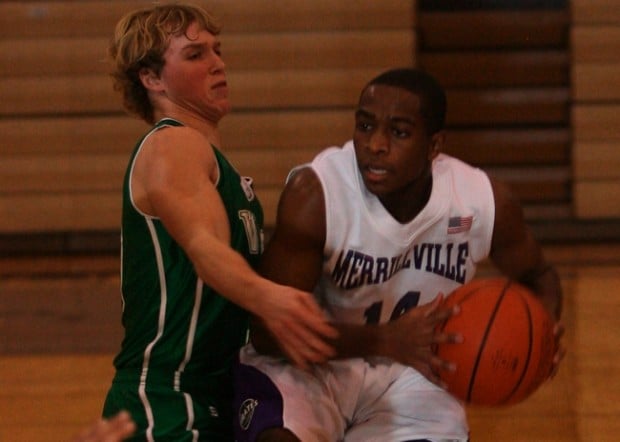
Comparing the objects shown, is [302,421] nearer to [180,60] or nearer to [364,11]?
[180,60]

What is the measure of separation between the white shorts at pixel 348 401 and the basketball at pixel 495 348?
0.26 m

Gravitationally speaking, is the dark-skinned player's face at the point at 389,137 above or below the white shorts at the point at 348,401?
above

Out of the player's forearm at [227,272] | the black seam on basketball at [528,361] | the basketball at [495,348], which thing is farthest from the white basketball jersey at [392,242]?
the player's forearm at [227,272]

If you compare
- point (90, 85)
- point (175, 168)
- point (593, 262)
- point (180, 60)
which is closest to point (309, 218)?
point (175, 168)

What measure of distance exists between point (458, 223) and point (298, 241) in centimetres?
44

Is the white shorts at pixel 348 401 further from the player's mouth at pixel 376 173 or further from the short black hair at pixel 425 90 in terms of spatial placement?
the short black hair at pixel 425 90

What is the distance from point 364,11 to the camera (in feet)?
25.5

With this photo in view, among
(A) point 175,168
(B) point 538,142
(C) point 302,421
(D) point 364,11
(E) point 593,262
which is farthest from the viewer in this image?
(B) point 538,142

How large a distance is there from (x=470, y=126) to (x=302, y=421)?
584 centimetres

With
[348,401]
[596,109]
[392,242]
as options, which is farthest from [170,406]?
[596,109]

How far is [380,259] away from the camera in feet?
9.57

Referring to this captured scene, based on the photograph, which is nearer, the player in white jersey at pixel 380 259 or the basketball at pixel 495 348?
the basketball at pixel 495 348

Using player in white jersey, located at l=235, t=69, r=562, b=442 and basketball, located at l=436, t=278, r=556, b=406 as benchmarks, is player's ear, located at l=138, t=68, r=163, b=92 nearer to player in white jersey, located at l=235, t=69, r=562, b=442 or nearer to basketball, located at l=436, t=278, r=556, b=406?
player in white jersey, located at l=235, t=69, r=562, b=442

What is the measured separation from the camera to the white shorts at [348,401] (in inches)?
115
